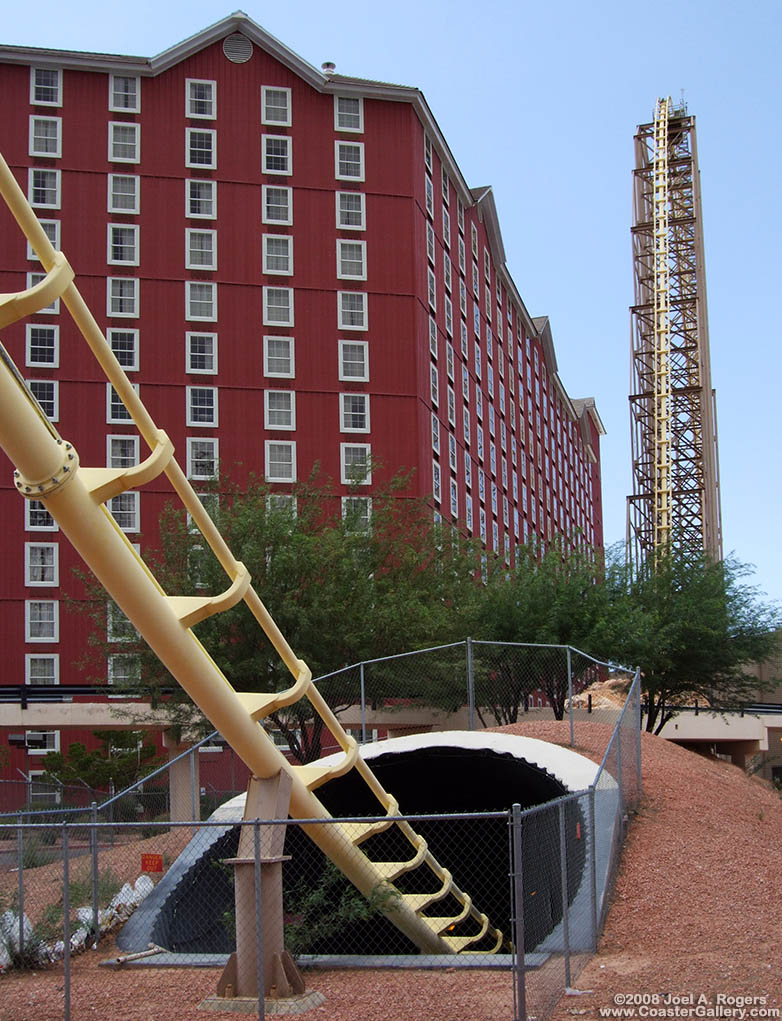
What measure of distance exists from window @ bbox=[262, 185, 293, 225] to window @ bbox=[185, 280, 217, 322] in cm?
448

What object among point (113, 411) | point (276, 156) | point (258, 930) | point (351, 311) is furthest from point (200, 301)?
point (258, 930)

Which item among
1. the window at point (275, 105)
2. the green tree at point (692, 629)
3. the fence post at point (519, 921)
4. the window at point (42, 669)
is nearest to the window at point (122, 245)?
the window at point (275, 105)

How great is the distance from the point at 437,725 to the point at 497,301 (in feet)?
167

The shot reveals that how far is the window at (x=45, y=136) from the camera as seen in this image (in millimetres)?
53156

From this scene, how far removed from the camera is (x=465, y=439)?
6200 centimetres

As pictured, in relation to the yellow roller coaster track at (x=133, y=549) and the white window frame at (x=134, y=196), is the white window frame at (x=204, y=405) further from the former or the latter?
the yellow roller coaster track at (x=133, y=549)

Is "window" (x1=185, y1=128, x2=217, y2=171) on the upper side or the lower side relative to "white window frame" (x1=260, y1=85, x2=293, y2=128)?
lower

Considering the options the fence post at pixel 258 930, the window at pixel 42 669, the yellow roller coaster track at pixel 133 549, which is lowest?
the window at pixel 42 669

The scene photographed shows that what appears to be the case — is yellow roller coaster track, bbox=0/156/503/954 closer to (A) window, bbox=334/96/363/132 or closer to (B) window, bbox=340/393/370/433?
(B) window, bbox=340/393/370/433

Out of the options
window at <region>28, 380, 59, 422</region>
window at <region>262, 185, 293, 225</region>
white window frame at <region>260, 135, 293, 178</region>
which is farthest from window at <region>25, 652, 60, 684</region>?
white window frame at <region>260, 135, 293, 178</region>

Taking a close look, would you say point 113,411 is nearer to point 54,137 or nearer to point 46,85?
point 54,137

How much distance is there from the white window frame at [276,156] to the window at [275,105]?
76cm

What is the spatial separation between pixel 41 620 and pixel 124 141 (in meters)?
22.2

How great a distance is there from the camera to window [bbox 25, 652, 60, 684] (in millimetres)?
49375
